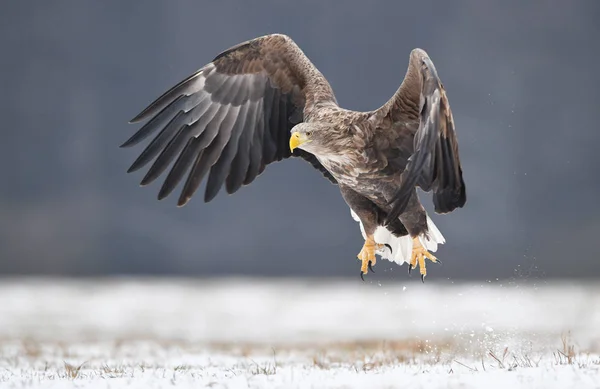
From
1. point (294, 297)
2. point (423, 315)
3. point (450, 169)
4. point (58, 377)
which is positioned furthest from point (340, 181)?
point (294, 297)

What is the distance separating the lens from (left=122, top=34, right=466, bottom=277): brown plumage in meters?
6.57

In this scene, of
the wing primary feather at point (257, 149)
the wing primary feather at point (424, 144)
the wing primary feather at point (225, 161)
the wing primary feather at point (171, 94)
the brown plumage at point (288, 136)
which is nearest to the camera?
the wing primary feather at point (424, 144)

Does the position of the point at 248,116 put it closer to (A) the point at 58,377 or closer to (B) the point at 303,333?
(A) the point at 58,377

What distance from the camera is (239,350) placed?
974cm

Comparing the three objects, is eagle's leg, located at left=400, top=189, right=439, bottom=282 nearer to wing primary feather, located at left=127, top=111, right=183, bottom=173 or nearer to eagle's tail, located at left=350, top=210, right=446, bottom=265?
eagle's tail, located at left=350, top=210, right=446, bottom=265

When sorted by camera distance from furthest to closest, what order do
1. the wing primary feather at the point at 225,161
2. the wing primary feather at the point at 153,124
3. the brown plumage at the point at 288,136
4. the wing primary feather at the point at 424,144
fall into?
the wing primary feather at the point at 225,161 < the wing primary feather at the point at 153,124 < the brown plumage at the point at 288,136 < the wing primary feather at the point at 424,144

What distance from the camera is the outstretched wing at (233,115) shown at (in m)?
7.48

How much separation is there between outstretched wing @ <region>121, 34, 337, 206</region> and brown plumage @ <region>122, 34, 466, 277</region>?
10 millimetres

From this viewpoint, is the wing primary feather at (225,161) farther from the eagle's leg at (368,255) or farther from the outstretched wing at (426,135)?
the outstretched wing at (426,135)

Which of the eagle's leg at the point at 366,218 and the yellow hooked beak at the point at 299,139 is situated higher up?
the yellow hooked beak at the point at 299,139

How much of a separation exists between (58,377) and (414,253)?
10.8ft

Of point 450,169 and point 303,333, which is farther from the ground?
point 450,169

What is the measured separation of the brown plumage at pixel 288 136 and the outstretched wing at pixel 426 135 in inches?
0.5

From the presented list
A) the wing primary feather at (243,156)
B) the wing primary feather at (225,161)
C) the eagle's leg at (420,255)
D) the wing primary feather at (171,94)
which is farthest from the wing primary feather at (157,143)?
the eagle's leg at (420,255)
